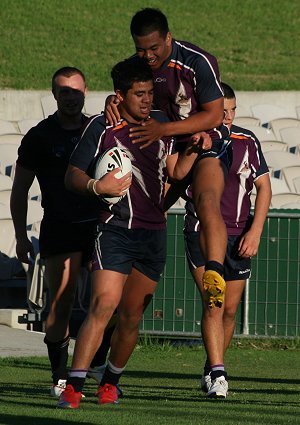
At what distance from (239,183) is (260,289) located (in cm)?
423

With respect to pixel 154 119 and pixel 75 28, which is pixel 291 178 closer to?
pixel 154 119

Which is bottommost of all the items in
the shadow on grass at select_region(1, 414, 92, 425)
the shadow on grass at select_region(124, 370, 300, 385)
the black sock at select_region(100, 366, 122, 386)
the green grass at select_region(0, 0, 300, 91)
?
the shadow on grass at select_region(124, 370, 300, 385)

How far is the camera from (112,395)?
7.31m

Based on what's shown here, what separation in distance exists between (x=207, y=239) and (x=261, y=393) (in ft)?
5.13

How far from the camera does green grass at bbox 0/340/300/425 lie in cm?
633

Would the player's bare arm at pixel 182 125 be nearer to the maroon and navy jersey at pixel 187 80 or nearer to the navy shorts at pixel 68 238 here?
the maroon and navy jersey at pixel 187 80

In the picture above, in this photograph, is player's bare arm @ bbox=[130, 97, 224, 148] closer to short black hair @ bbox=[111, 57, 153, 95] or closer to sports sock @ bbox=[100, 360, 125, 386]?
short black hair @ bbox=[111, 57, 153, 95]

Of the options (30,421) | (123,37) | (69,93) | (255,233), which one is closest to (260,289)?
(255,233)

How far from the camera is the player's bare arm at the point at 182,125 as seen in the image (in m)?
7.10

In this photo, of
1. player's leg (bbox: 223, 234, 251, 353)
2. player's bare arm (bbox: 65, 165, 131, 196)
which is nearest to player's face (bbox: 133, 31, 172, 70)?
player's bare arm (bbox: 65, 165, 131, 196)

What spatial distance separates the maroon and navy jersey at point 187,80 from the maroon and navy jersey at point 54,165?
3.77ft

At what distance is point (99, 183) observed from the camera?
6.88 m

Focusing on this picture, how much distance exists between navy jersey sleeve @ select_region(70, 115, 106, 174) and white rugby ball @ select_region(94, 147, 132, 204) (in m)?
0.08

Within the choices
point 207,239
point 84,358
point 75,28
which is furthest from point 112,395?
point 75,28
